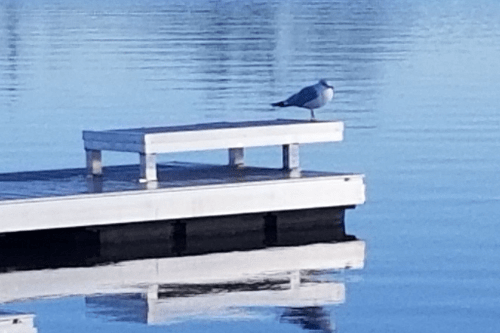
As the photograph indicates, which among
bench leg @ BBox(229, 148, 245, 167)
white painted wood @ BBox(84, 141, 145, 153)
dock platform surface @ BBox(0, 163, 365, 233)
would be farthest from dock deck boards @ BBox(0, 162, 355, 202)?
white painted wood @ BBox(84, 141, 145, 153)

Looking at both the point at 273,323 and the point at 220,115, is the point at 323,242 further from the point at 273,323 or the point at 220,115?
the point at 220,115

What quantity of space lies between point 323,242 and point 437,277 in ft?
5.27

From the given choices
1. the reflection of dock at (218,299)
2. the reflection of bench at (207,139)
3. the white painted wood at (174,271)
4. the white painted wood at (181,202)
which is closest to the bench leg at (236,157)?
the reflection of bench at (207,139)

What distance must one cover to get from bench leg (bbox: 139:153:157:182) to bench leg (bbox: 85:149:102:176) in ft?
2.05

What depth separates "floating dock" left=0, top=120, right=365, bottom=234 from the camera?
1427 cm

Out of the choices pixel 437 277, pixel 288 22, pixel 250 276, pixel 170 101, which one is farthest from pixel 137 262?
pixel 288 22

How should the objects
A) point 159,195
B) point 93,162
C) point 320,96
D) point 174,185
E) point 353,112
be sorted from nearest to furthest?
point 159,195 < point 174,185 < point 93,162 < point 320,96 < point 353,112

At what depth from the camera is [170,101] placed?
2859 cm

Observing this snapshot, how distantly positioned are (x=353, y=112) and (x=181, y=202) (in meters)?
12.0

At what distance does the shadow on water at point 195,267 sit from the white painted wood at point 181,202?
139 mm

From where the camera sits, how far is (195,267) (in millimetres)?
14141

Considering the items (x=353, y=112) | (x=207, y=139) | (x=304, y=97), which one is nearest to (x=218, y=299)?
(x=207, y=139)

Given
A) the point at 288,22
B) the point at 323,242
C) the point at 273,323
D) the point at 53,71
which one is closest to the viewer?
the point at 273,323

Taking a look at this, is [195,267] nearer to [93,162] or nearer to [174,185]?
[174,185]
